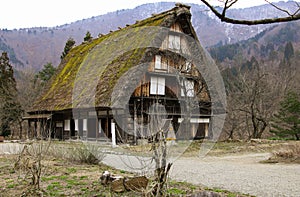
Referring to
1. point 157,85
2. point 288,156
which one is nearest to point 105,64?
point 157,85

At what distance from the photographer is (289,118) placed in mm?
23562

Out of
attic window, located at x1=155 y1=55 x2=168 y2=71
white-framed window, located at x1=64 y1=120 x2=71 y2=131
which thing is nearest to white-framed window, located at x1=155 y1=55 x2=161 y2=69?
attic window, located at x1=155 y1=55 x2=168 y2=71

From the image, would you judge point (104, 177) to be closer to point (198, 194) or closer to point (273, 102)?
point (198, 194)

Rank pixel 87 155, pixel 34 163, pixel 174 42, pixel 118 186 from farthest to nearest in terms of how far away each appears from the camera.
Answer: pixel 174 42
pixel 87 155
pixel 118 186
pixel 34 163

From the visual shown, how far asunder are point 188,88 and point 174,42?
A: 293cm

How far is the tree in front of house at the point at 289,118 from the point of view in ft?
77.0

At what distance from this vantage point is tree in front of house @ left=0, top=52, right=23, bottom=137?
89.5ft

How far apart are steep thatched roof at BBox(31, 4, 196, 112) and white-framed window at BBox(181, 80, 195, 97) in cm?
291

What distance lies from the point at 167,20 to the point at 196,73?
3854 mm

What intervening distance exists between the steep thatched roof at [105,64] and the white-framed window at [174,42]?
0.85m

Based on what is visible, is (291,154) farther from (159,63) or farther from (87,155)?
(159,63)

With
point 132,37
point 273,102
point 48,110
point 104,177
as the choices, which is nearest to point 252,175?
point 104,177

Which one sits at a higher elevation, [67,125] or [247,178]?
[67,125]

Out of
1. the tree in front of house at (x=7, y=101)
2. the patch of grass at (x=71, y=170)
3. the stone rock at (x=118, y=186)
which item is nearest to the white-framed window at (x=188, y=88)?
the patch of grass at (x=71, y=170)
